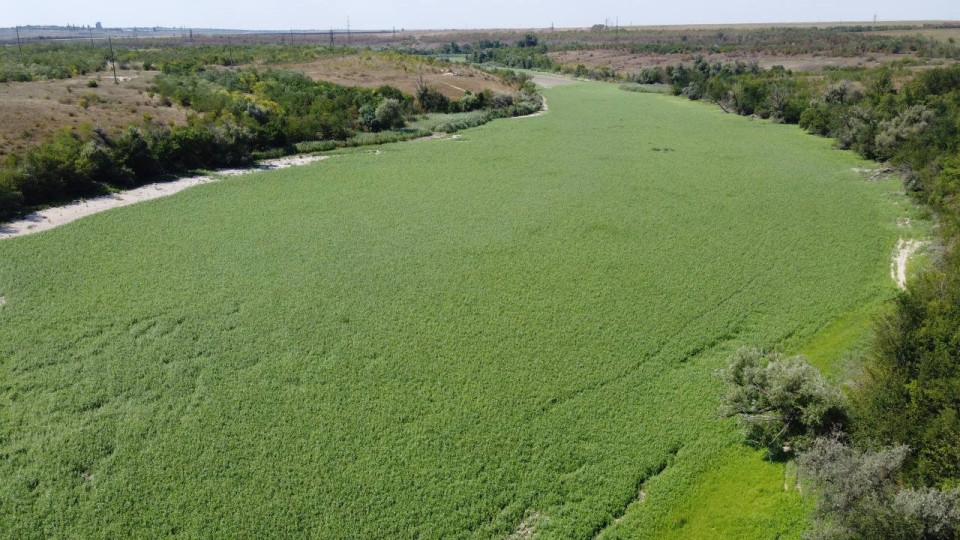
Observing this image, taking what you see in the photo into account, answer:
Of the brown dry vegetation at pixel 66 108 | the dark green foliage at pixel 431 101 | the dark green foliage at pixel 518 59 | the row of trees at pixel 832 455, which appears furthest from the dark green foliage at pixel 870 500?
the dark green foliage at pixel 518 59

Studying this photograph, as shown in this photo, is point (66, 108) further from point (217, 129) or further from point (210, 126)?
point (217, 129)

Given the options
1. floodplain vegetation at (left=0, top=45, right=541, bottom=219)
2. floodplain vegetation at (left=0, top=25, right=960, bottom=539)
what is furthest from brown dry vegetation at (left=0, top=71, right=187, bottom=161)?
floodplain vegetation at (left=0, top=25, right=960, bottom=539)

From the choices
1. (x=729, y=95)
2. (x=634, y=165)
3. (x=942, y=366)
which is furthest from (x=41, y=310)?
(x=729, y=95)

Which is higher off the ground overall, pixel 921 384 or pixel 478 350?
pixel 921 384

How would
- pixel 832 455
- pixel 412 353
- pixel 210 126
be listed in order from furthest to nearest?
1. pixel 210 126
2. pixel 412 353
3. pixel 832 455

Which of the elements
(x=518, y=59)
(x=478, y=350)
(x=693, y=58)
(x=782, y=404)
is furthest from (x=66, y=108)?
(x=693, y=58)

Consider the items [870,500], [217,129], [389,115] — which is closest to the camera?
[870,500]

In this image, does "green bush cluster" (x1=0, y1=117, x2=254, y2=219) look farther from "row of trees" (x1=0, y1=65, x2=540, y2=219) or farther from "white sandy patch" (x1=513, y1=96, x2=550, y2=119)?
"white sandy patch" (x1=513, y1=96, x2=550, y2=119)
